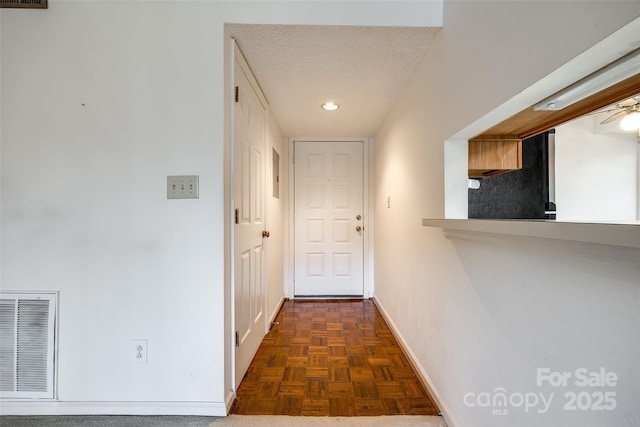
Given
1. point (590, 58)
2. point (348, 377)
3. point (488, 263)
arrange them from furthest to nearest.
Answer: point (348, 377) < point (488, 263) < point (590, 58)

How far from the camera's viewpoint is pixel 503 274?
97cm

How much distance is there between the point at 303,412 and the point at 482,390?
2.84 feet

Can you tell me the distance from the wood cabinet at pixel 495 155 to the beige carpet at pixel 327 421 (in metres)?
1.26

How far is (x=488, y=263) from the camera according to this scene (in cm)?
106

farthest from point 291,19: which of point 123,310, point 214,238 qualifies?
point 123,310

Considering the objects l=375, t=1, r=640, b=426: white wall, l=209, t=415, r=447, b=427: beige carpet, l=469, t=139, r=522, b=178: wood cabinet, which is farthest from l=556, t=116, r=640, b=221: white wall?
l=209, t=415, r=447, b=427: beige carpet

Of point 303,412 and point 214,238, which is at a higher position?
point 214,238

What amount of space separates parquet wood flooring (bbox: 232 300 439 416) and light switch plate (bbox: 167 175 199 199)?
1132 millimetres

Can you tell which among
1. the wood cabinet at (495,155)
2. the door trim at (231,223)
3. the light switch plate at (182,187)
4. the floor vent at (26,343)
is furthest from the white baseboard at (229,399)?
the wood cabinet at (495,155)

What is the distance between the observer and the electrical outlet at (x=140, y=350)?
144 centimetres

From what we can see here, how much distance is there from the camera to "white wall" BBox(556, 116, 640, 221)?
1413mm

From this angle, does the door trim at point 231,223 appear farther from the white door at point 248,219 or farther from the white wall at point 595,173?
the white wall at point 595,173

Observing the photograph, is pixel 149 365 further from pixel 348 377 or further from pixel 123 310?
pixel 348 377

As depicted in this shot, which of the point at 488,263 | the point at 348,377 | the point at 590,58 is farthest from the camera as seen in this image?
the point at 348,377
